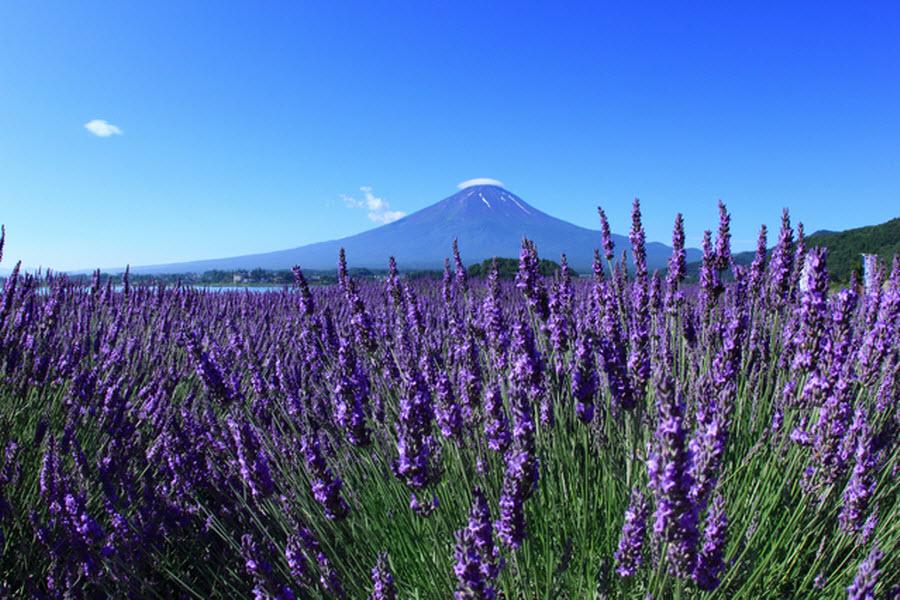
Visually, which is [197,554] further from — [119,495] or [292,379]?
[292,379]

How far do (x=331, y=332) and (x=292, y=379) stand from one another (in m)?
0.35

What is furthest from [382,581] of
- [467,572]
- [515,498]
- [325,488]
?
[325,488]

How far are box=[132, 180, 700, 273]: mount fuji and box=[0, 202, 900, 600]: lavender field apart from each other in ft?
201

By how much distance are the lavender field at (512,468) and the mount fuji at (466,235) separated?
61.2m

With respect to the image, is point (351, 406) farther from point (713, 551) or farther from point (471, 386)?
point (713, 551)

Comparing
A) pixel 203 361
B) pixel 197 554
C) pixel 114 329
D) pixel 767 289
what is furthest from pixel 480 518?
pixel 114 329

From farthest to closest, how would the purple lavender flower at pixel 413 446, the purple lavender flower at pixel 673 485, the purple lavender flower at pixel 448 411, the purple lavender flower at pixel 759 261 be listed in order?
1. the purple lavender flower at pixel 759 261
2. the purple lavender flower at pixel 448 411
3. the purple lavender flower at pixel 413 446
4. the purple lavender flower at pixel 673 485

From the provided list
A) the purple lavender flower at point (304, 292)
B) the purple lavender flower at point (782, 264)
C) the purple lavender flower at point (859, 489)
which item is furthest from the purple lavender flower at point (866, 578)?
the purple lavender flower at point (304, 292)

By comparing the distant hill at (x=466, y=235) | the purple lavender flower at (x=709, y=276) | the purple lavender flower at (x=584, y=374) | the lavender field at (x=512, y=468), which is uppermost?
the distant hill at (x=466, y=235)

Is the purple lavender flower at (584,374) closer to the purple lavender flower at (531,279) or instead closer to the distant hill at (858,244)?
the purple lavender flower at (531,279)

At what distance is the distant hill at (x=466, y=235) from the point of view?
68.4m

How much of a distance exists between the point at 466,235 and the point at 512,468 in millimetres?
72971

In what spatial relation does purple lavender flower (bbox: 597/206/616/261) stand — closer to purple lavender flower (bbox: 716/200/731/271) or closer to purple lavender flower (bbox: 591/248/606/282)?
purple lavender flower (bbox: 591/248/606/282)

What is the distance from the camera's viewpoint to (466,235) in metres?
73.6
